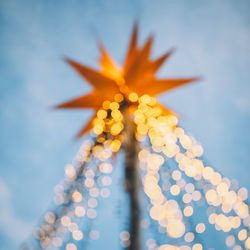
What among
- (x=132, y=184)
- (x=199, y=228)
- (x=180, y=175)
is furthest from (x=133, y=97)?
(x=199, y=228)

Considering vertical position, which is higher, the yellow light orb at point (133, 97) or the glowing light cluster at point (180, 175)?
the yellow light orb at point (133, 97)

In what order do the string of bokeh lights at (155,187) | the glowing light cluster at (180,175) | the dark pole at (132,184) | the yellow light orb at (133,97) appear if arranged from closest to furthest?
the dark pole at (132,184) < the string of bokeh lights at (155,187) < the glowing light cluster at (180,175) < the yellow light orb at (133,97)

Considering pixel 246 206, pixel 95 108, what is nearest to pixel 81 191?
pixel 95 108

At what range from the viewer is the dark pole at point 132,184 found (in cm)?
176

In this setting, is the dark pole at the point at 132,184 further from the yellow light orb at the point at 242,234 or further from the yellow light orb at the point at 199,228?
the yellow light orb at the point at 242,234

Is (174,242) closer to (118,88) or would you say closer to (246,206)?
(246,206)

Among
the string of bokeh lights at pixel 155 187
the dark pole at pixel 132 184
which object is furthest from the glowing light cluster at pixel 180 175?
the dark pole at pixel 132 184

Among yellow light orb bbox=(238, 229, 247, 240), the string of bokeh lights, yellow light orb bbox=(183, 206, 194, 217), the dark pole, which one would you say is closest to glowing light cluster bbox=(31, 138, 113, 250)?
the string of bokeh lights

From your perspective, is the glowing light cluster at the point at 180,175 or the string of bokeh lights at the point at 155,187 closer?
the string of bokeh lights at the point at 155,187

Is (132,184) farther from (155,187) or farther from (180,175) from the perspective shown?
(180,175)

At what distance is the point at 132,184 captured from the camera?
6.72 ft

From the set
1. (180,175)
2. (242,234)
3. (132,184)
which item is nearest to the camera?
(132,184)

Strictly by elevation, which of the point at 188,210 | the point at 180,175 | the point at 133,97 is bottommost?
the point at 188,210

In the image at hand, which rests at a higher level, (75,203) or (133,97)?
(133,97)
